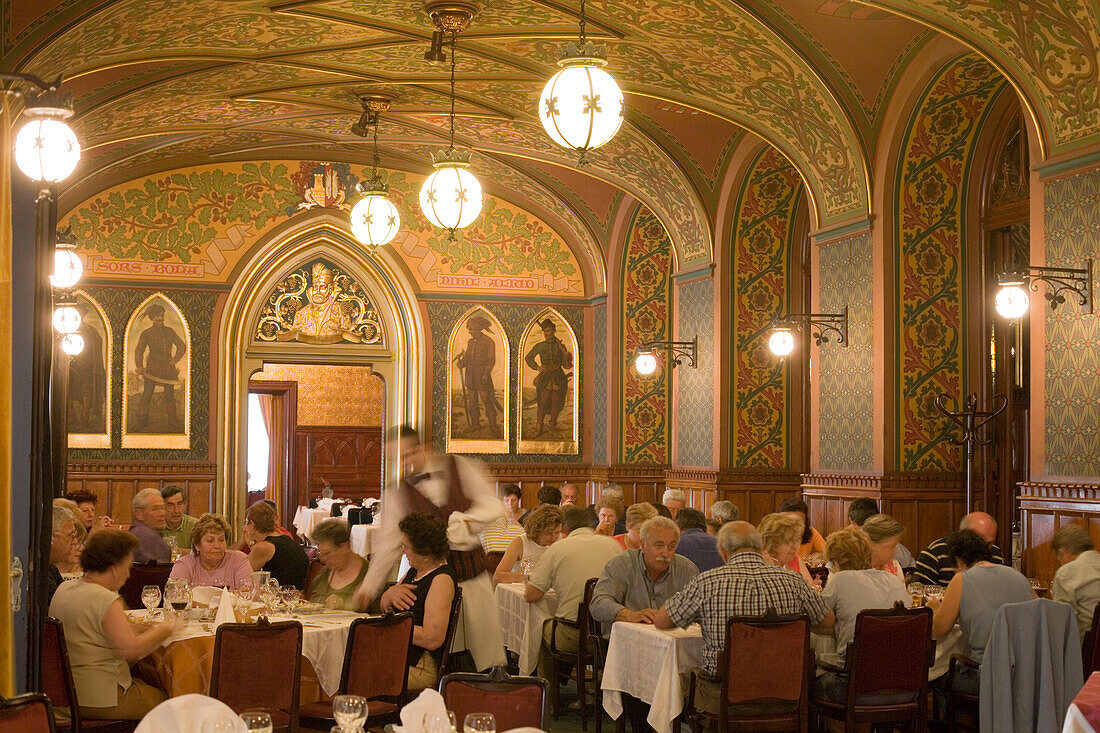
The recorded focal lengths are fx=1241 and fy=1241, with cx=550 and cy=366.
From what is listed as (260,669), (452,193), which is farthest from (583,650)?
(452,193)

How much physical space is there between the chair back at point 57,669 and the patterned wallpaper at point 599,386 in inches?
448

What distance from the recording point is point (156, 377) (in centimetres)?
1595

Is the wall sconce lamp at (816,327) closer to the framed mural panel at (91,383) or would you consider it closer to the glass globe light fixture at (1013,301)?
the glass globe light fixture at (1013,301)

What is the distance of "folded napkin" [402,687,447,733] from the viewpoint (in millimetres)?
3469

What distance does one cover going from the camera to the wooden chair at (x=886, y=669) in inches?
237

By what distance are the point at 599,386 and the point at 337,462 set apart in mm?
7885

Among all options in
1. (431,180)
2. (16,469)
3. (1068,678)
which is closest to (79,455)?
(431,180)

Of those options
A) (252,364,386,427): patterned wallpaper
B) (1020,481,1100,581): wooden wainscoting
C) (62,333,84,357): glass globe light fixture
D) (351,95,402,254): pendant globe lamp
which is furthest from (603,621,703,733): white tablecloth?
(252,364,386,427): patterned wallpaper

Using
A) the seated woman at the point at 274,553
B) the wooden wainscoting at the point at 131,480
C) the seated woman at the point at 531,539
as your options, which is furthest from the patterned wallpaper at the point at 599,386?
the seated woman at the point at 274,553

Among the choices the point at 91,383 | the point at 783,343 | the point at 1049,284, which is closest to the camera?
the point at 1049,284

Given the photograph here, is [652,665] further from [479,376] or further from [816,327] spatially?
[479,376]

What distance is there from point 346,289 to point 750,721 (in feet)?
39.4

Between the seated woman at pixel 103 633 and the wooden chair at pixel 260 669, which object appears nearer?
the wooden chair at pixel 260 669

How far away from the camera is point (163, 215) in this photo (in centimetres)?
1594
